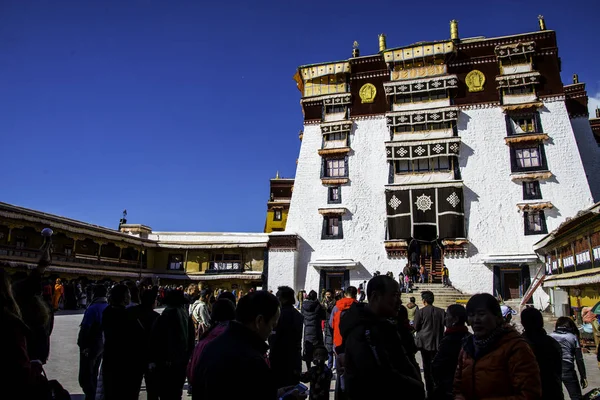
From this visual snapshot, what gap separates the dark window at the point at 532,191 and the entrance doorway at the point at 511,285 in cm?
448

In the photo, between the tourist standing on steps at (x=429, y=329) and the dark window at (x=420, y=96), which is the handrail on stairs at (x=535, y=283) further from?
the tourist standing on steps at (x=429, y=329)

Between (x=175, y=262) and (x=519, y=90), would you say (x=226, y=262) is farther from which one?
(x=519, y=90)

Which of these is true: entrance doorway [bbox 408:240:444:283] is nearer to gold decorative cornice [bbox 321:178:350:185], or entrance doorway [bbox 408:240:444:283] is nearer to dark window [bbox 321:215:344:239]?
dark window [bbox 321:215:344:239]

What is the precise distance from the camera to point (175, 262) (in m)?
31.2

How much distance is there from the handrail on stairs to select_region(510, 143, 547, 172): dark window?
5903mm

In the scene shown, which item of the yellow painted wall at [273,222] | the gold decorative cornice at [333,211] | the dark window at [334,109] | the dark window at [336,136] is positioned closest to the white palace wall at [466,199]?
the gold decorative cornice at [333,211]

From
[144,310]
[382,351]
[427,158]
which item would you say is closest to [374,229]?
[427,158]

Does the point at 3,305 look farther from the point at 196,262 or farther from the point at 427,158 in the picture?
the point at 196,262

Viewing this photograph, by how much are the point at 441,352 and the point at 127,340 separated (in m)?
3.50

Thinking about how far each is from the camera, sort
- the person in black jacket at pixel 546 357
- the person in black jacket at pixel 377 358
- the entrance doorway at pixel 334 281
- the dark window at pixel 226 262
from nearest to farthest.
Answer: the person in black jacket at pixel 377 358, the person in black jacket at pixel 546 357, the entrance doorway at pixel 334 281, the dark window at pixel 226 262

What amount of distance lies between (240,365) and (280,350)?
3.03 meters

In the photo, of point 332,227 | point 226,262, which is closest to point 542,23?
point 332,227

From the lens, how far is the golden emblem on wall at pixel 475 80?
85.8 feet

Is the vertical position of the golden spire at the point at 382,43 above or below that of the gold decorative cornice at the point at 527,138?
above
